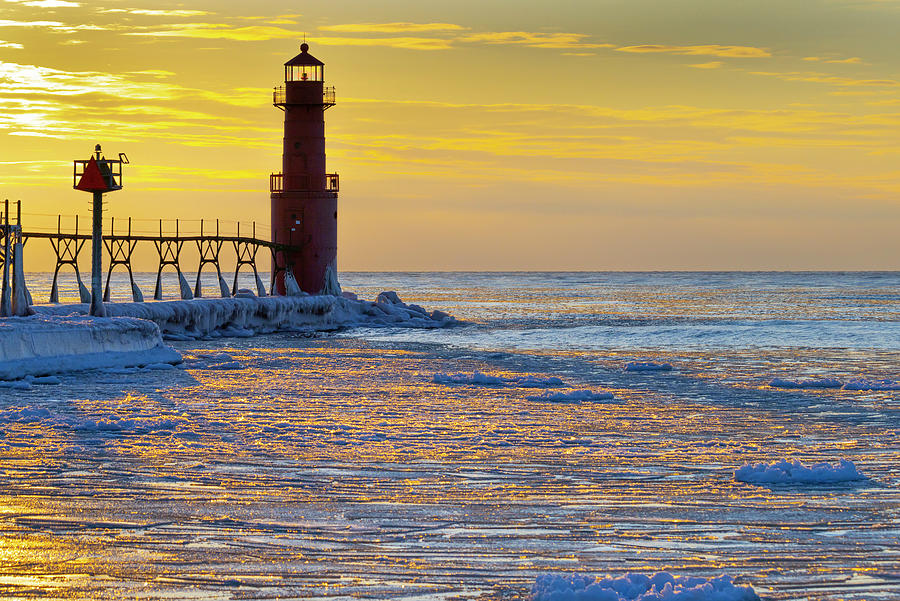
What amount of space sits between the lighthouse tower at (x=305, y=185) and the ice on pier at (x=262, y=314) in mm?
1895

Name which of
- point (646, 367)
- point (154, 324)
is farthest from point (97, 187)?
point (646, 367)

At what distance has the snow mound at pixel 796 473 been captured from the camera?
9719mm

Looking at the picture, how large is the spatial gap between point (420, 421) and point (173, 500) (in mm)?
5543

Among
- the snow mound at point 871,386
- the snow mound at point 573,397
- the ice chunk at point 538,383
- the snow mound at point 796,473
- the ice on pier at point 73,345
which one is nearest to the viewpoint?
the snow mound at point 796,473

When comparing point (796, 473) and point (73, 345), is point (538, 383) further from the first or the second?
point (796, 473)

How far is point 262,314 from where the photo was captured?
3994 centimetres

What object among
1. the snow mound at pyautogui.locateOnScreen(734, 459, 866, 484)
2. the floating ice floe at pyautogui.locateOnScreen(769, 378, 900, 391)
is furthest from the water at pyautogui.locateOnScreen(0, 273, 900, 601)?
the floating ice floe at pyautogui.locateOnScreen(769, 378, 900, 391)

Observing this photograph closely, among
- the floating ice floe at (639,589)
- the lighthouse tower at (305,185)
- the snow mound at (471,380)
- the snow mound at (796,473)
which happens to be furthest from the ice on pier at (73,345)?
the lighthouse tower at (305,185)

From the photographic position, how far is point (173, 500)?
28.8ft

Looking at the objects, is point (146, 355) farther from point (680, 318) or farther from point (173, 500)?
point (680, 318)

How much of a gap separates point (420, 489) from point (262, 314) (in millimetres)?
31310

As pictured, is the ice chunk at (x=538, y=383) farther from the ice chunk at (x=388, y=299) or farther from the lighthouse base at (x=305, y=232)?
the ice chunk at (x=388, y=299)

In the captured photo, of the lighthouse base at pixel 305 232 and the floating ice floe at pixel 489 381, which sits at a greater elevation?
the lighthouse base at pixel 305 232

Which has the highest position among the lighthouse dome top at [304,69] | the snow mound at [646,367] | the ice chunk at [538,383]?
the lighthouse dome top at [304,69]
